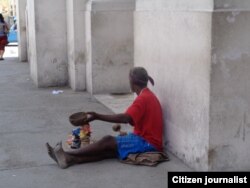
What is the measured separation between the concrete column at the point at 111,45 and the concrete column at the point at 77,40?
50 cm

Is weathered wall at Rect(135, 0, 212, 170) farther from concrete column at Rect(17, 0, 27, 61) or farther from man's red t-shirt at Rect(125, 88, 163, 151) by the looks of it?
concrete column at Rect(17, 0, 27, 61)

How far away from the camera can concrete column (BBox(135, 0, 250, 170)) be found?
4.62 meters

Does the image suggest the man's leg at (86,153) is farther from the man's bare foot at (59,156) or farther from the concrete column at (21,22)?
the concrete column at (21,22)

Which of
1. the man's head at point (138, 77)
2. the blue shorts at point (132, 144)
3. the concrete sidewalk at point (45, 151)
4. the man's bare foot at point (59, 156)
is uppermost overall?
the man's head at point (138, 77)

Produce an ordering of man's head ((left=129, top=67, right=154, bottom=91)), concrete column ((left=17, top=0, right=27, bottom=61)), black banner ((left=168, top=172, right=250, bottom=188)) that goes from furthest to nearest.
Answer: concrete column ((left=17, top=0, right=27, bottom=61)) < man's head ((left=129, top=67, right=154, bottom=91)) < black banner ((left=168, top=172, right=250, bottom=188))

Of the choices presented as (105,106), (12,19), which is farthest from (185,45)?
(12,19)

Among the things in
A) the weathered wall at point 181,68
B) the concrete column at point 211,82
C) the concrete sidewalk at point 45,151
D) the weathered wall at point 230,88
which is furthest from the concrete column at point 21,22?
the weathered wall at point 230,88

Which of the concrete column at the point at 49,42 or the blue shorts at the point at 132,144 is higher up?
the concrete column at the point at 49,42

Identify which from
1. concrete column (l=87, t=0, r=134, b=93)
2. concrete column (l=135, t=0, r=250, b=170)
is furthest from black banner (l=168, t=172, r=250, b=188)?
concrete column (l=87, t=0, r=134, b=93)

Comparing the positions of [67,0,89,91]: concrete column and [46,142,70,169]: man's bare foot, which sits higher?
[67,0,89,91]: concrete column

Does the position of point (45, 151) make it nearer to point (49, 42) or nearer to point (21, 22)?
point (49, 42)

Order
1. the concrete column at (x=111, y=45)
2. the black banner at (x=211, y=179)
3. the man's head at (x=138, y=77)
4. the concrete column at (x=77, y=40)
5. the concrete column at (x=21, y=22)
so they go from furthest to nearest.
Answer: the concrete column at (x=21, y=22) < the concrete column at (x=77, y=40) < the concrete column at (x=111, y=45) < the man's head at (x=138, y=77) < the black banner at (x=211, y=179)

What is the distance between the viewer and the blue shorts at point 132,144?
5375mm

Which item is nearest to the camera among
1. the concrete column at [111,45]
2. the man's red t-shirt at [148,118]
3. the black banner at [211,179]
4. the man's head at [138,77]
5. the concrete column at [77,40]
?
the black banner at [211,179]
